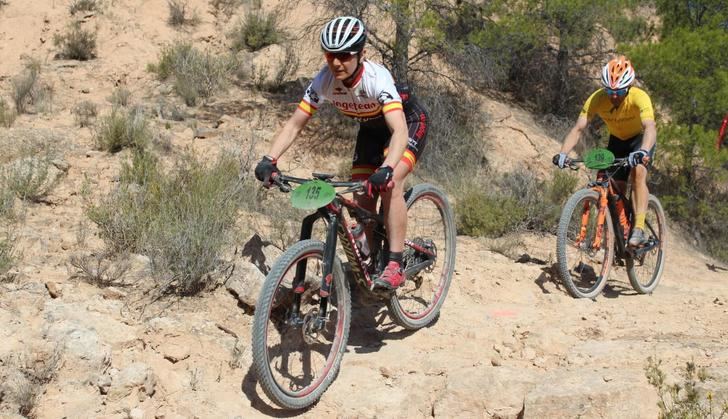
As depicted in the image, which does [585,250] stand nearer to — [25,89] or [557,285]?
[557,285]

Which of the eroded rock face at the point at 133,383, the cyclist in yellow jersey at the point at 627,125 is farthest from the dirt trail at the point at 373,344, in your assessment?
the cyclist in yellow jersey at the point at 627,125

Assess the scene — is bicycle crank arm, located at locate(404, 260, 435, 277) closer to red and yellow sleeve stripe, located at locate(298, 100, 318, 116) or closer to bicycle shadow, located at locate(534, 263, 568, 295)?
red and yellow sleeve stripe, located at locate(298, 100, 318, 116)

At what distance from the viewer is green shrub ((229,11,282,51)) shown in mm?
12758

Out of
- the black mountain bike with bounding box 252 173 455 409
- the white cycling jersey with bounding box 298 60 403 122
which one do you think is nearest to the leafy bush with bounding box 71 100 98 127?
the white cycling jersey with bounding box 298 60 403 122

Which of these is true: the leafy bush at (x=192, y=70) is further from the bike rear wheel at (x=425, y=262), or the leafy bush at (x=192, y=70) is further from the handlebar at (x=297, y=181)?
the handlebar at (x=297, y=181)

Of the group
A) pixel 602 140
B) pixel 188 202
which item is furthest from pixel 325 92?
pixel 602 140

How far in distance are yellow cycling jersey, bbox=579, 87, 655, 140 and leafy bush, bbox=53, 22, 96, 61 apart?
8312mm

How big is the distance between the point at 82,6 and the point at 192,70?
10.1 ft

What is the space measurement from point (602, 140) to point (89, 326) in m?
12.0

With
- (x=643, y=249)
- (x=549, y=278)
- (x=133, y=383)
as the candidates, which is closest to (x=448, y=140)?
(x=643, y=249)

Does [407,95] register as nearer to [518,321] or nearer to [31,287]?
[518,321]

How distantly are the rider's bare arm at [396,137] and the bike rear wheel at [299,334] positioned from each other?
2.22ft

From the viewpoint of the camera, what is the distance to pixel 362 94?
173 inches

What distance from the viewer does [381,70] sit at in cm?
440
